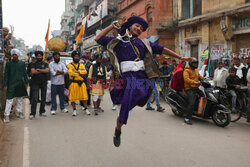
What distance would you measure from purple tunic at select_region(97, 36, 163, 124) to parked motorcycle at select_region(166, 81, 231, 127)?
130 inches

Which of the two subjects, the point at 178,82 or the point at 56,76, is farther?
the point at 56,76

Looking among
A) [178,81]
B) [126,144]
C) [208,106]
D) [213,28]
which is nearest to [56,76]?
[178,81]

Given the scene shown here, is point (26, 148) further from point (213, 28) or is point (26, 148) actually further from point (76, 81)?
point (213, 28)

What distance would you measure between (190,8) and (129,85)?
1513 centimetres

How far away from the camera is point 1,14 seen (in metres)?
6.48

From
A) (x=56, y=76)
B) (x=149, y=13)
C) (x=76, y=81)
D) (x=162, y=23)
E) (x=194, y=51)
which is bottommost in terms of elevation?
(x=76, y=81)

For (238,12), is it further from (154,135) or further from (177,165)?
(177,165)

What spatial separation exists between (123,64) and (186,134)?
106 inches

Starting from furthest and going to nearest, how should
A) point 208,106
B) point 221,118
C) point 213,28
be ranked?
1. point 213,28
2. point 208,106
3. point 221,118

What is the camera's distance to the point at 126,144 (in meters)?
4.41

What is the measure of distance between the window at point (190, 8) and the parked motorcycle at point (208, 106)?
10716 millimetres

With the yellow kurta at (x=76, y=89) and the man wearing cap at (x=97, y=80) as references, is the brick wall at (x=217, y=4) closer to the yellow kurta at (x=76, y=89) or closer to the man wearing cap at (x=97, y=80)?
the man wearing cap at (x=97, y=80)

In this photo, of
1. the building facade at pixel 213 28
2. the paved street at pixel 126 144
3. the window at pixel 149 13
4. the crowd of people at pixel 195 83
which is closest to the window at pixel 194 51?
the building facade at pixel 213 28

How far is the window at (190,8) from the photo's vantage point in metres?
15.9
